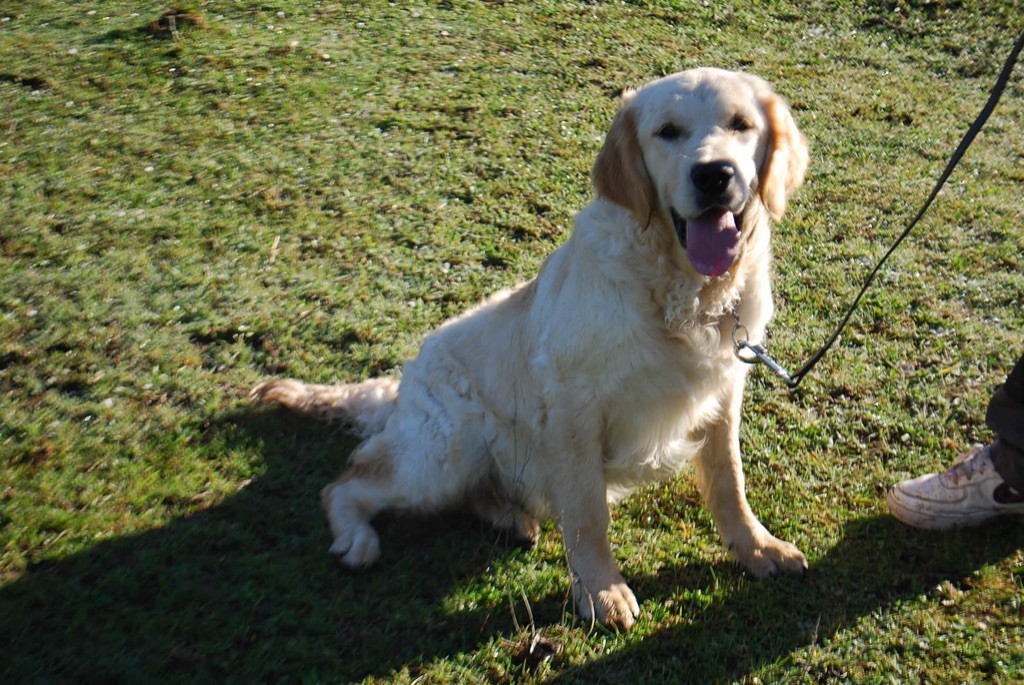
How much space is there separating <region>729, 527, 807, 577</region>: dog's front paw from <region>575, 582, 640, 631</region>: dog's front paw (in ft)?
1.64

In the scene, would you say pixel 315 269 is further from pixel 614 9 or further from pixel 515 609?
pixel 614 9

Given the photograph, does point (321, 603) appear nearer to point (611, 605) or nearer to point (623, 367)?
point (611, 605)

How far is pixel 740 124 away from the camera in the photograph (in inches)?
118

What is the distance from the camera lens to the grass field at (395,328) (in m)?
2.97

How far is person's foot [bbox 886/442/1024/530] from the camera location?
132 inches

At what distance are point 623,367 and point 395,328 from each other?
2093 millimetres

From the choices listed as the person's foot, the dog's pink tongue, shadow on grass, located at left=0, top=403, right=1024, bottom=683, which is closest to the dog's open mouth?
the dog's pink tongue

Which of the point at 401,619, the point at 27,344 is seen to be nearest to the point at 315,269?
the point at 27,344

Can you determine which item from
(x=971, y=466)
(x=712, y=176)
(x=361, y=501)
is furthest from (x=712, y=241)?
(x=361, y=501)

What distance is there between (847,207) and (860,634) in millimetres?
4265

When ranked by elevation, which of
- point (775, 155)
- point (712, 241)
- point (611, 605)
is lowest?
point (611, 605)

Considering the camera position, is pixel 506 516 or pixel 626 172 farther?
pixel 506 516

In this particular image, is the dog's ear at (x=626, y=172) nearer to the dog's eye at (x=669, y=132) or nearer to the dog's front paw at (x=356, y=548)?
the dog's eye at (x=669, y=132)

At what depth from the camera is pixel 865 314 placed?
520 cm
